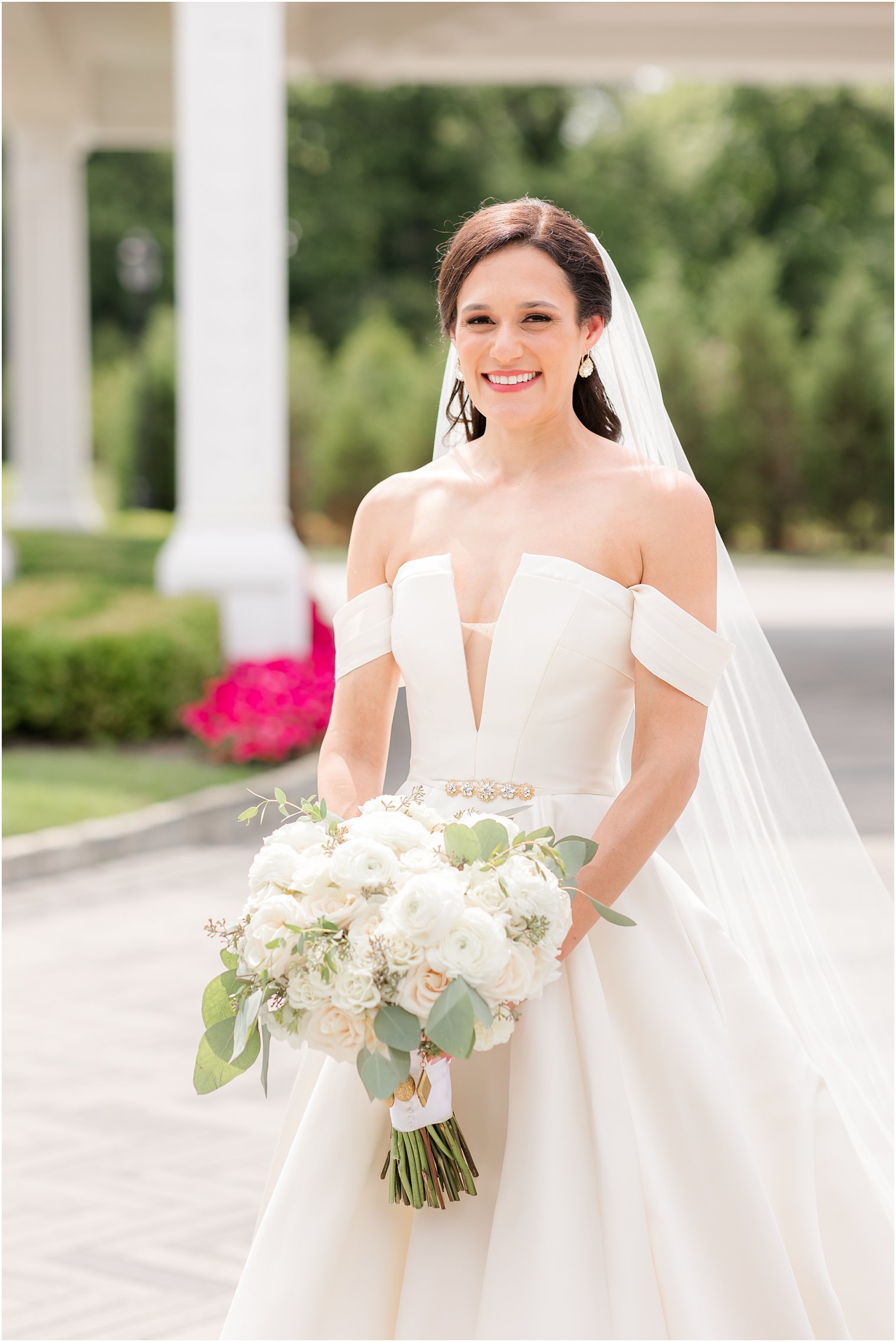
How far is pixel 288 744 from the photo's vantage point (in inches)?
388

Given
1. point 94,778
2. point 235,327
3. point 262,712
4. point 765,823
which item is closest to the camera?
point 765,823

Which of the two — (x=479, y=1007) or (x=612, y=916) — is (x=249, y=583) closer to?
(x=612, y=916)

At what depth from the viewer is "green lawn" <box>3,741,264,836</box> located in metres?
8.34

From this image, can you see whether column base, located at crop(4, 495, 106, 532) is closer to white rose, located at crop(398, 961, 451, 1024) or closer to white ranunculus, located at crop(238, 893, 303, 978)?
white ranunculus, located at crop(238, 893, 303, 978)

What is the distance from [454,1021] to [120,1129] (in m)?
2.84

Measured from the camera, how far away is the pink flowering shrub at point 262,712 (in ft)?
32.0

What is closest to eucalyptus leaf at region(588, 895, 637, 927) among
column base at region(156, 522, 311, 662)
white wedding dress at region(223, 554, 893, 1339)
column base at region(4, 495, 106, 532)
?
white wedding dress at region(223, 554, 893, 1339)

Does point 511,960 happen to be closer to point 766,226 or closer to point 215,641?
point 215,641

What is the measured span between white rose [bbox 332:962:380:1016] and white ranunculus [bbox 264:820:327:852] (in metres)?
0.25

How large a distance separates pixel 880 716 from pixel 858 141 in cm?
3011

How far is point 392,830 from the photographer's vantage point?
2357 mm

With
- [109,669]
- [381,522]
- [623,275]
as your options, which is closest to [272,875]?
[381,522]

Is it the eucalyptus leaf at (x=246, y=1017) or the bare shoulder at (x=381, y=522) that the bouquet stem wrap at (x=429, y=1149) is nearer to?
the eucalyptus leaf at (x=246, y=1017)

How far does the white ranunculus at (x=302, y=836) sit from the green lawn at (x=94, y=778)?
5835 millimetres
